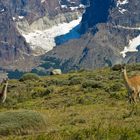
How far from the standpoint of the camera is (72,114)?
32219 millimetres

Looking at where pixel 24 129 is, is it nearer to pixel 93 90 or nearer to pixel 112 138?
pixel 112 138

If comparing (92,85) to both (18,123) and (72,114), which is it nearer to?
(72,114)

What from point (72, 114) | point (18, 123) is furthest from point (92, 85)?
point (18, 123)

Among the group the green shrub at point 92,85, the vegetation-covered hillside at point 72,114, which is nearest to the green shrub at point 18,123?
the vegetation-covered hillside at point 72,114

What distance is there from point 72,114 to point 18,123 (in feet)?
22.1

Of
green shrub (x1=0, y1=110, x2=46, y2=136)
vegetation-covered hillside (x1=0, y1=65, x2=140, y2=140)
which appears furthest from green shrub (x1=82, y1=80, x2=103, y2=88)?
green shrub (x1=0, y1=110, x2=46, y2=136)

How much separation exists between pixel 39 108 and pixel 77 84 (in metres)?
15.7

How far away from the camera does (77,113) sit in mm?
32438

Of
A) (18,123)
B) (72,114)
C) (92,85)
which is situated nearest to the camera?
(18,123)

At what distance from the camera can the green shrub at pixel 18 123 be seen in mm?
25641

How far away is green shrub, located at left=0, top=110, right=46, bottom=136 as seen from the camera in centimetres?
2564

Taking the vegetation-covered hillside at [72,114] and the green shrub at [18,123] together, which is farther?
the green shrub at [18,123]

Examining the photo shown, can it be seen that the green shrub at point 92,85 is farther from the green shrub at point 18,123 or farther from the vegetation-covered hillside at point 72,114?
the green shrub at point 18,123

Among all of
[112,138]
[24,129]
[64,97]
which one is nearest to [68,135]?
[112,138]
